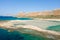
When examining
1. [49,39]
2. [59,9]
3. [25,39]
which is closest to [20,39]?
[25,39]

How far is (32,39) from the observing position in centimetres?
2016

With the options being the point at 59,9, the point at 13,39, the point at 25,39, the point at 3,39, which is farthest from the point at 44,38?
the point at 59,9

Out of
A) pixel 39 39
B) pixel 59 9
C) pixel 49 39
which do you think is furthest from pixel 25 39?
pixel 59 9

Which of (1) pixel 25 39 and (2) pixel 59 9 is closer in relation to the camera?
(1) pixel 25 39

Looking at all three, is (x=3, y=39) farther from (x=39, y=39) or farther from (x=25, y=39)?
(x=39, y=39)

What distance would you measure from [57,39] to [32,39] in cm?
354

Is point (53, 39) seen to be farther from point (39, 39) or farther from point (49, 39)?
point (39, 39)

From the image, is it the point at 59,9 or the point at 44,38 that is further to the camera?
the point at 59,9

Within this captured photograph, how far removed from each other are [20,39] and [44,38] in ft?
11.4

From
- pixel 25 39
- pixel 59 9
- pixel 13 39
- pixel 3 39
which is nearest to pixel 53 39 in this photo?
pixel 25 39

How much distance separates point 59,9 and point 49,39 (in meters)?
126

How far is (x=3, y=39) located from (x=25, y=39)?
3.19m

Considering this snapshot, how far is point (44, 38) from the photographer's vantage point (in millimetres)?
20281

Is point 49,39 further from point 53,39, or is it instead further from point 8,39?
point 8,39
